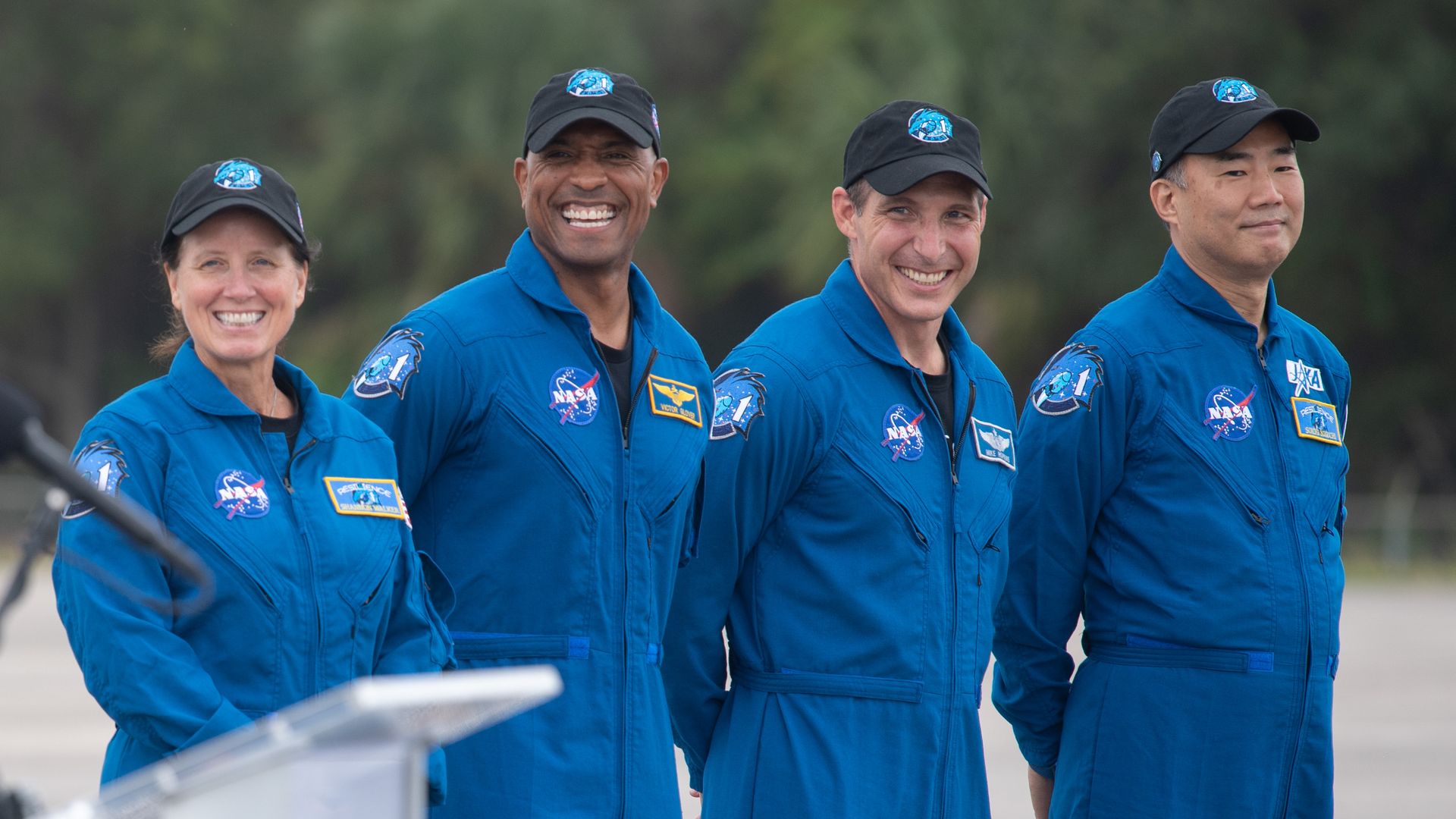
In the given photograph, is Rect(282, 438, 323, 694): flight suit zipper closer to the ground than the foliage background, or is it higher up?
closer to the ground

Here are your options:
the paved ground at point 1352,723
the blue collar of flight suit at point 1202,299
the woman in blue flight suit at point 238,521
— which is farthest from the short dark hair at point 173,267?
the paved ground at point 1352,723

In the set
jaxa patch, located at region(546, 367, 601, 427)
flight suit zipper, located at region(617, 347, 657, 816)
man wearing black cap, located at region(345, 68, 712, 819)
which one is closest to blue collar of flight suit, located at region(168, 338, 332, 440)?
man wearing black cap, located at region(345, 68, 712, 819)

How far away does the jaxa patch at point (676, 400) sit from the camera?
3.45 m

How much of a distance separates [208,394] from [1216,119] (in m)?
2.32

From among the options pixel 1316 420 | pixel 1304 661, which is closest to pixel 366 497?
pixel 1304 661

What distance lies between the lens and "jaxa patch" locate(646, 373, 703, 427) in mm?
3449

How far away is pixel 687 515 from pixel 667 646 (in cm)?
30

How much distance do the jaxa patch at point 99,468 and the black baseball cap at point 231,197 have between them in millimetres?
436

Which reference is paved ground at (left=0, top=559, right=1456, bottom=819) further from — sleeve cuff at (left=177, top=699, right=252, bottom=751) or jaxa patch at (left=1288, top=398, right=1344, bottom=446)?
jaxa patch at (left=1288, top=398, right=1344, bottom=446)

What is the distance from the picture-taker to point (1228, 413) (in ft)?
12.5

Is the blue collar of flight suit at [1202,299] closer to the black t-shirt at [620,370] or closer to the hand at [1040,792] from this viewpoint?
the hand at [1040,792]

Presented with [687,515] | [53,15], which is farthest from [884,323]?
[53,15]

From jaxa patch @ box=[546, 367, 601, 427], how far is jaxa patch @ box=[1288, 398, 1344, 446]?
1639 millimetres

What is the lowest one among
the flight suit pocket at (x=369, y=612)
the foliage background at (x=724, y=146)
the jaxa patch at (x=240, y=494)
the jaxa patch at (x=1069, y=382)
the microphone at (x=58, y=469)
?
the flight suit pocket at (x=369, y=612)
